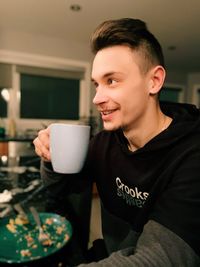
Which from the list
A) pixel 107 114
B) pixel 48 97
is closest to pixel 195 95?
pixel 48 97

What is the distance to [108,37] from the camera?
0.80 meters

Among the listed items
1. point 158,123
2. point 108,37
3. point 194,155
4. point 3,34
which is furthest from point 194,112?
point 3,34

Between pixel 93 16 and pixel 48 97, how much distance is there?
175 cm

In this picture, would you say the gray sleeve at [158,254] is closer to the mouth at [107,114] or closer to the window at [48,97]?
the mouth at [107,114]

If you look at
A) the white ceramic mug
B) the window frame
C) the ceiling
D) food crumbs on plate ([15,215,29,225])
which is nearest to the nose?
the white ceramic mug

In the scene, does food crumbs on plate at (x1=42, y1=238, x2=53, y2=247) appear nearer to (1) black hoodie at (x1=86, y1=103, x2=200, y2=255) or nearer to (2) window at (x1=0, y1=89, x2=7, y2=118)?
(1) black hoodie at (x1=86, y1=103, x2=200, y2=255)

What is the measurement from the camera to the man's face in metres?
0.75

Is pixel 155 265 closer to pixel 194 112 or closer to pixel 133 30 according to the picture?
pixel 194 112

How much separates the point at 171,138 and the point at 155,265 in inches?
14.5

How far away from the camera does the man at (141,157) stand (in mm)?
543

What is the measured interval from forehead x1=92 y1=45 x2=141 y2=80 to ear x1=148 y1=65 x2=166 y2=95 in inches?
3.0

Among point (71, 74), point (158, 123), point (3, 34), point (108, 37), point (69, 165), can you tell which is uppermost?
point (3, 34)

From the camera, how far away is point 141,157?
2.71ft

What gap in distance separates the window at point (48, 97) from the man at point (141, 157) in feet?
11.4
